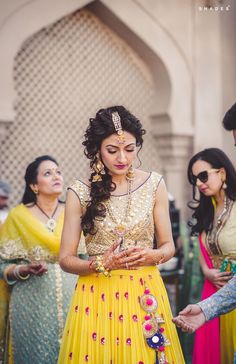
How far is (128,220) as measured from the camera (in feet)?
10.7

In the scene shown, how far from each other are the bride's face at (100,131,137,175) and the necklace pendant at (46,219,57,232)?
152 centimetres

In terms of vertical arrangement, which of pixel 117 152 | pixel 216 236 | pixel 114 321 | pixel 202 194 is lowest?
pixel 114 321

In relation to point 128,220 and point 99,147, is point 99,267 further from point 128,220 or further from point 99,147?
point 99,147

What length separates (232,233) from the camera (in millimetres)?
Answer: 4180

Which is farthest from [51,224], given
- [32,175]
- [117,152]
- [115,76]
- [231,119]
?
[115,76]

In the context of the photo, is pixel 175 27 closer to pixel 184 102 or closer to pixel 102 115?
pixel 184 102

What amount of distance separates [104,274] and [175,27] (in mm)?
5530

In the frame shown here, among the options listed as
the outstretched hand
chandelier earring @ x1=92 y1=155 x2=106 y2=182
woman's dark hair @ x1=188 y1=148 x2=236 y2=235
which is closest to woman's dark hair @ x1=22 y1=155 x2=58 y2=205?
woman's dark hair @ x1=188 y1=148 x2=236 y2=235

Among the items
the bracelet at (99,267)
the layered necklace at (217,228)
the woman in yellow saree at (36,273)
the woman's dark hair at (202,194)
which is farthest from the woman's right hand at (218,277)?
the bracelet at (99,267)

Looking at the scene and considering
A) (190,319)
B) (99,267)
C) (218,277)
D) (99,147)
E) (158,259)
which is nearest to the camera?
(190,319)

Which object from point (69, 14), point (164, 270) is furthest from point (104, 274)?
point (69, 14)

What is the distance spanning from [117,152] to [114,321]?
815 mm

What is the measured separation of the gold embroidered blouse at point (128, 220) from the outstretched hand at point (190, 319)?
0.56m

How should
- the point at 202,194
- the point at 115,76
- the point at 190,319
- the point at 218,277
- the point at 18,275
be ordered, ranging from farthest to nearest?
the point at 115,76
the point at 18,275
the point at 202,194
the point at 218,277
the point at 190,319
